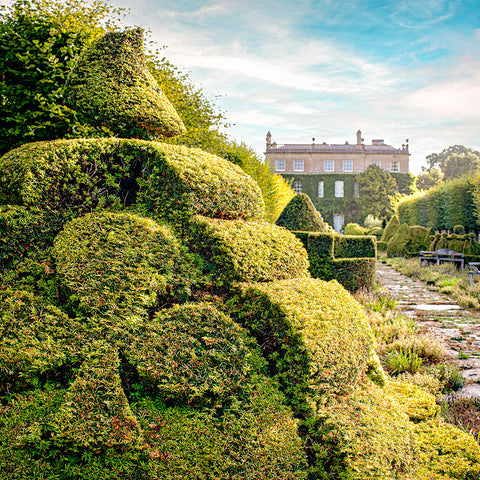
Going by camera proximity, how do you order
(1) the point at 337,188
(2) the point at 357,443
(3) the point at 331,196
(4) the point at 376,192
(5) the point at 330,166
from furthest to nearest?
(5) the point at 330,166
(1) the point at 337,188
(3) the point at 331,196
(4) the point at 376,192
(2) the point at 357,443

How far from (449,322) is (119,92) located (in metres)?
7.54

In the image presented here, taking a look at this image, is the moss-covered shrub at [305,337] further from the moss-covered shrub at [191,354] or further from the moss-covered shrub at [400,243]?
the moss-covered shrub at [400,243]

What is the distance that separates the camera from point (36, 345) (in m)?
2.85

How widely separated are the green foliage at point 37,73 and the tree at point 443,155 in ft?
249

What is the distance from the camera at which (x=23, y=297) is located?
310 cm

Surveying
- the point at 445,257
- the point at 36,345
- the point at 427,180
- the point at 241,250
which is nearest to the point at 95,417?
the point at 36,345

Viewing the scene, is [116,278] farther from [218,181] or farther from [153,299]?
[218,181]

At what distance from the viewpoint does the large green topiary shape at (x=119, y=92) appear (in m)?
4.34

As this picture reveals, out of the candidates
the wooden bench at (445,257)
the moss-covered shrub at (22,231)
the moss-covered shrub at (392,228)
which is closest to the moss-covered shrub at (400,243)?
the moss-covered shrub at (392,228)

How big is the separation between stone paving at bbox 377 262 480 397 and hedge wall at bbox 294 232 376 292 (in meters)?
1.14

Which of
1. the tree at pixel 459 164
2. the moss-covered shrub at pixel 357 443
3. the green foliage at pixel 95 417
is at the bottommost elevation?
the moss-covered shrub at pixel 357 443

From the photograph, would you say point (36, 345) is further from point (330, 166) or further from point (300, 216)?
point (330, 166)

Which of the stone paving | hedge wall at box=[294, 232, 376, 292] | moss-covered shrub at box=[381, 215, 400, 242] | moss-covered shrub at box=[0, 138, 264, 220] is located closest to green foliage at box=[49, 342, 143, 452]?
moss-covered shrub at box=[0, 138, 264, 220]

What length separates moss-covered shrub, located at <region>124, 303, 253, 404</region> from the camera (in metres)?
2.72
